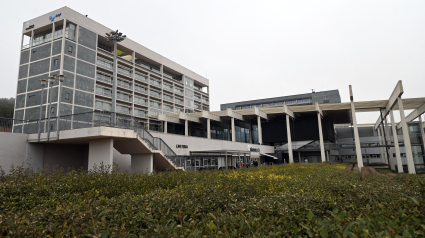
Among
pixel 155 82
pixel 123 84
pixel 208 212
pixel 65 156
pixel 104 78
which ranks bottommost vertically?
pixel 208 212

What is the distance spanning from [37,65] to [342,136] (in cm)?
7408

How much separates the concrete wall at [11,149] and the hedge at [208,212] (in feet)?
44.1

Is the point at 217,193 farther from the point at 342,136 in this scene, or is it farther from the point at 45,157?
the point at 342,136

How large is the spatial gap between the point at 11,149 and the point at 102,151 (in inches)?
270

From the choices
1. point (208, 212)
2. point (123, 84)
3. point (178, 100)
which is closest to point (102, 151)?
point (208, 212)

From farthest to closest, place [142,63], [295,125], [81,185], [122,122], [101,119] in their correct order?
1. [142,63]
2. [295,125]
3. [122,122]
4. [101,119]
5. [81,185]

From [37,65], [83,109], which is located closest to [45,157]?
[83,109]

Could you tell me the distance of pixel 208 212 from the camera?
523cm

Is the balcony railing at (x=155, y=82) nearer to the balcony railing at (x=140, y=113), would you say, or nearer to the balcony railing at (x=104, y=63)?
the balcony railing at (x=140, y=113)

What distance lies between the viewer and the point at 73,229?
3361mm

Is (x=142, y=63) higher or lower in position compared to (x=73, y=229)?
higher

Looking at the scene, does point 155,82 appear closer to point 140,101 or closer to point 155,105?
point 155,105

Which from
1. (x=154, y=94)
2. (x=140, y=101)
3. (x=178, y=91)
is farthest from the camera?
(x=178, y=91)

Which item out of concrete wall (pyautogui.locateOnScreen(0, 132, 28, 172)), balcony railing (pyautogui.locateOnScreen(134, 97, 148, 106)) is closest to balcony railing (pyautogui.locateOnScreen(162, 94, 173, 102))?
balcony railing (pyautogui.locateOnScreen(134, 97, 148, 106))
